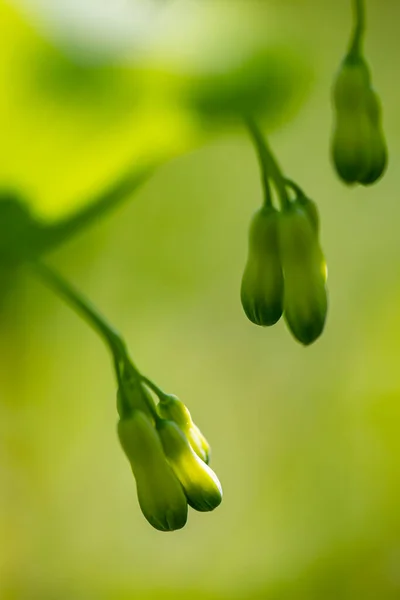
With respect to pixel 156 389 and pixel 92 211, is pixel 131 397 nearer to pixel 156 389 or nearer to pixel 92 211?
pixel 156 389

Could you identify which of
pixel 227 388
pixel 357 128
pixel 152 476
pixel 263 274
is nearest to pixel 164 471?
pixel 152 476

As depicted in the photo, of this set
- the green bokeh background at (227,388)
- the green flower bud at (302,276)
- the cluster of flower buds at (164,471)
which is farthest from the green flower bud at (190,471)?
the green bokeh background at (227,388)

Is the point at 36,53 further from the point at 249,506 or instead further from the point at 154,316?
the point at 249,506

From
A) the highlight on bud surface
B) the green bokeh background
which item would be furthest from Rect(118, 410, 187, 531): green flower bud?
the green bokeh background

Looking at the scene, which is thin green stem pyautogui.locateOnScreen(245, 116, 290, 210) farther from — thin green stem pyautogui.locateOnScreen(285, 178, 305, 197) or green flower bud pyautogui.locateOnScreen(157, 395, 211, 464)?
green flower bud pyautogui.locateOnScreen(157, 395, 211, 464)

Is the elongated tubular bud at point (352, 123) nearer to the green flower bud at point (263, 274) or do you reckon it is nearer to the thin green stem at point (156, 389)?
the green flower bud at point (263, 274)

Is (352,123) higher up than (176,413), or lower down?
higher up

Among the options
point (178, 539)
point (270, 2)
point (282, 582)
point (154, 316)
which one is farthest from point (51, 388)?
point (270, 2)

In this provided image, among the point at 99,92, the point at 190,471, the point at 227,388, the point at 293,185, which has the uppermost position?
the point at 227,388
